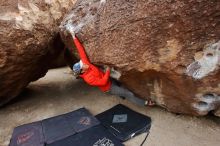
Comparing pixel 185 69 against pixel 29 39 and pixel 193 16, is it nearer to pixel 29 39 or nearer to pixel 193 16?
pixel 193 16

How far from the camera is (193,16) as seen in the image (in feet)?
10.6

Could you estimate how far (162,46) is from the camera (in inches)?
141

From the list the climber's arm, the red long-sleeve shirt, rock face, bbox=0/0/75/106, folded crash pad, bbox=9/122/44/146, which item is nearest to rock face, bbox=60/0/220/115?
the red long-sleeve shirt

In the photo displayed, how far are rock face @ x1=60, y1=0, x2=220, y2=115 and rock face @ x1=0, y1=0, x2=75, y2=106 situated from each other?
794 millimetres

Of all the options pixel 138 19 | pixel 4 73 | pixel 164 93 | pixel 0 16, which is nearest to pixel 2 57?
pixel 4 73

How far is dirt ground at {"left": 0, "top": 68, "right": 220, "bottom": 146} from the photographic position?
380 cm

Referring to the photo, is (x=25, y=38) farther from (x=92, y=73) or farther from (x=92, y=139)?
(x=92, y=139)

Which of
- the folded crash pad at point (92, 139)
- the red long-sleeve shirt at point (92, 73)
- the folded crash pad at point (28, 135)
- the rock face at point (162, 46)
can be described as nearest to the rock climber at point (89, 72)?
the red long-sleeve shirt at point (92, 73)

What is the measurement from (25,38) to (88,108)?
1.76 meters

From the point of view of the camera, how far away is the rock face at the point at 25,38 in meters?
4.45

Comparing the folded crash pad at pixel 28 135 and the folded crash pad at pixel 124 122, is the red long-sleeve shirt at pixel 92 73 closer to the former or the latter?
the folded crash pad at pixel 124 122

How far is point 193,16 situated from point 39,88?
4.46 metres

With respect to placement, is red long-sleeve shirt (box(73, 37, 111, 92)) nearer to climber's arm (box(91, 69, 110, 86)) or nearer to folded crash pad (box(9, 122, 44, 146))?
climber's arm (box(91, 69, 110, 86))

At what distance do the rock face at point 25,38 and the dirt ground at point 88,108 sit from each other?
54 cm
